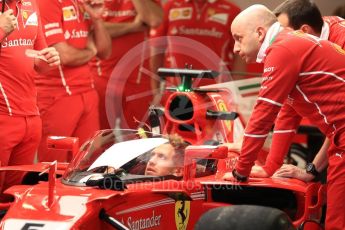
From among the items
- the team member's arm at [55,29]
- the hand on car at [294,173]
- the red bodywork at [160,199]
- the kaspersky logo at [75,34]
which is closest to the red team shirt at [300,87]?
the red bodywork at [160,199]

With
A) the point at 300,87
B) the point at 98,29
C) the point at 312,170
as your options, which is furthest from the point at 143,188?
the point at 98,29

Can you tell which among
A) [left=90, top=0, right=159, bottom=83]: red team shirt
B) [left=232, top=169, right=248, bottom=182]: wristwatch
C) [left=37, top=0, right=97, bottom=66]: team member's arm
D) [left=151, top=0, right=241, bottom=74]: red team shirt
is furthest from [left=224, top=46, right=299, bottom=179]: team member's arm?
[left=151, top=0, right=241, bottom=74]: red team shirt

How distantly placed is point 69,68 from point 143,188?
271 centimetres

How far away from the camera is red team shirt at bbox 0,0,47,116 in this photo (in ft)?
23.1

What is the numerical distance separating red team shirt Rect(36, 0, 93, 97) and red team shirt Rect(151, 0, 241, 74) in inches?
53.6

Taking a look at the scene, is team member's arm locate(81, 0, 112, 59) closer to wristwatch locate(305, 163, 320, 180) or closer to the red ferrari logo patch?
the red ferrari logo patch

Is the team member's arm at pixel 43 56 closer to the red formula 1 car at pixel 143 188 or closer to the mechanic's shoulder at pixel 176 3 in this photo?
the red formula 1 car at pixel 143 188

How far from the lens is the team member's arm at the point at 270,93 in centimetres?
597

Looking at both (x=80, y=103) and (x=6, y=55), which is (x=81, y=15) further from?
(x=6, y=55)

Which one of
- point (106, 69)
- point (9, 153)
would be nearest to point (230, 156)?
point (9, 153)

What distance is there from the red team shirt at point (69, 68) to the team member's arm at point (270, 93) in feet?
8.69

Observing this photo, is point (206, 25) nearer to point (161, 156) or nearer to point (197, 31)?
point (197, 31)

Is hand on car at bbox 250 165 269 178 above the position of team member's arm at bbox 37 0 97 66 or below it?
below

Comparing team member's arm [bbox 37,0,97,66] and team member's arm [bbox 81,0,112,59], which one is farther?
team member's arm [bbox 81,0,112,59]
